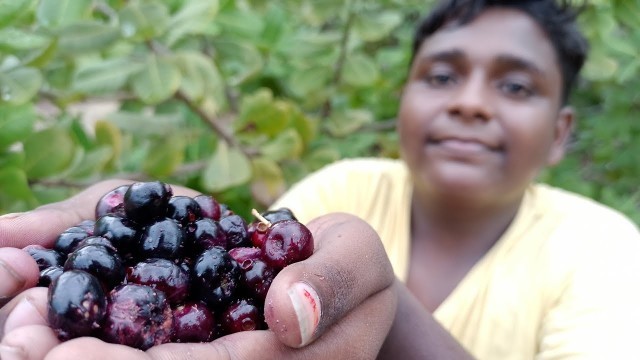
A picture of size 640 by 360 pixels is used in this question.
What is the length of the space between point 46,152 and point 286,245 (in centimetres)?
81

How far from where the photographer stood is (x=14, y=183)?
1.18 meters

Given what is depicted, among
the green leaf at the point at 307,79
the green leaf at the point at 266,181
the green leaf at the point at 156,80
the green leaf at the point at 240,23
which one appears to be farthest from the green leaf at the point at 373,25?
the green leaf at the point at 156,80

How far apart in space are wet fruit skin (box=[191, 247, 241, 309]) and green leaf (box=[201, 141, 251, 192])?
76cm

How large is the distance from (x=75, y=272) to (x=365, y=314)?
1.09 ft

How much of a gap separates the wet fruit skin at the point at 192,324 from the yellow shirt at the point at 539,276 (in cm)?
66

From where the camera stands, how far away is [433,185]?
132 centimetres

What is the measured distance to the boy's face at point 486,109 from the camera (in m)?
1.28

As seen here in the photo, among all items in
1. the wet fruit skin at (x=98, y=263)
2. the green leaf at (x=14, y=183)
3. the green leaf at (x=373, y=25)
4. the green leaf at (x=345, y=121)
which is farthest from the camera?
the green leaf at (x=345, y=121)

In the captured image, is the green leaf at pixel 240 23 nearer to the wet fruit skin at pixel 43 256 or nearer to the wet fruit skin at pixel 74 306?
the wet fruit skin at pixel 43 256

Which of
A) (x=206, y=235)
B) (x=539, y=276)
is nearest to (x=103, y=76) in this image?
(x=206, y=235)

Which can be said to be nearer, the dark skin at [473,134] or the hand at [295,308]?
the hand at [295,308]

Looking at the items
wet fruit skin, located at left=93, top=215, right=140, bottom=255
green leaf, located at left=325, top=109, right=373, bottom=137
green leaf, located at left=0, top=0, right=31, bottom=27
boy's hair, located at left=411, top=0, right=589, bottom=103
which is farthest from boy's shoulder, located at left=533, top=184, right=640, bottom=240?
green leaf, located at left=0, top=0, right=31, bottom=27

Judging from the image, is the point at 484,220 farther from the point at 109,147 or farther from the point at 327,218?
the point at 109,147

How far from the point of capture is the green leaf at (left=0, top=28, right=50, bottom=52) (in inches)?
47.0
